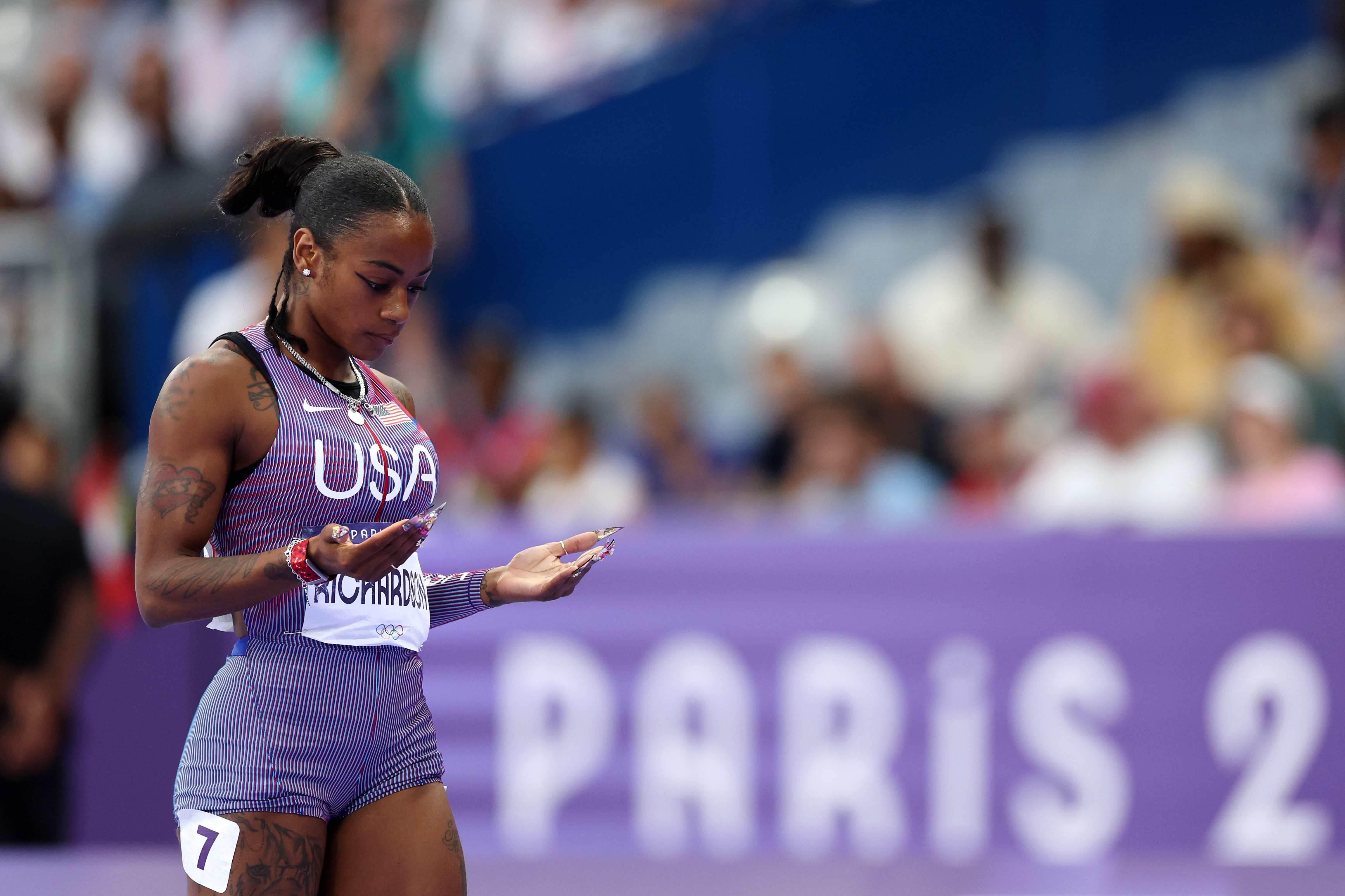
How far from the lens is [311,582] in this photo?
92.4 inches

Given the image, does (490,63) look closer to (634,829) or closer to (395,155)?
(395,155)

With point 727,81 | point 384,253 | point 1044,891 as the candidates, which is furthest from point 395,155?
point 384,253

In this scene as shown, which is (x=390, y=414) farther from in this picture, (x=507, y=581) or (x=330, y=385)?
(x=507, y=581)

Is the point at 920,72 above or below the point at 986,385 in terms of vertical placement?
Answer: above

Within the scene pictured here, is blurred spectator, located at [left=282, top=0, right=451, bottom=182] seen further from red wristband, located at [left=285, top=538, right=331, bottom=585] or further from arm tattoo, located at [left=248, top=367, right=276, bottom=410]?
red wristband, located at [left=285, top=538, right=331, bottom=585]

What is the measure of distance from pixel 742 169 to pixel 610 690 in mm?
3519

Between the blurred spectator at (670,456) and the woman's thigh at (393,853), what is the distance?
185 inches

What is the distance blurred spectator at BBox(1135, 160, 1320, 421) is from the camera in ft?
21.2

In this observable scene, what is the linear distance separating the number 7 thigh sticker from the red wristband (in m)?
0.43

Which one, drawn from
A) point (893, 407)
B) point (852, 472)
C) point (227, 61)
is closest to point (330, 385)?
point (852, 472)

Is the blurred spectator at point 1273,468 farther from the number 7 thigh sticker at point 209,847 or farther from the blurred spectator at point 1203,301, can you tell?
the number 7 thigh sticker at point 209,847

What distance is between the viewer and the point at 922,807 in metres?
5.50

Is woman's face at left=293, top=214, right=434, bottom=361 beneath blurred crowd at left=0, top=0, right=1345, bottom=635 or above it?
beneath

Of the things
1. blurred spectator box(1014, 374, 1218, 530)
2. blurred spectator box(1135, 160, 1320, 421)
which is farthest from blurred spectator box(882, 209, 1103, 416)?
blurred spectator box(1014, 374, 1218, 530)
